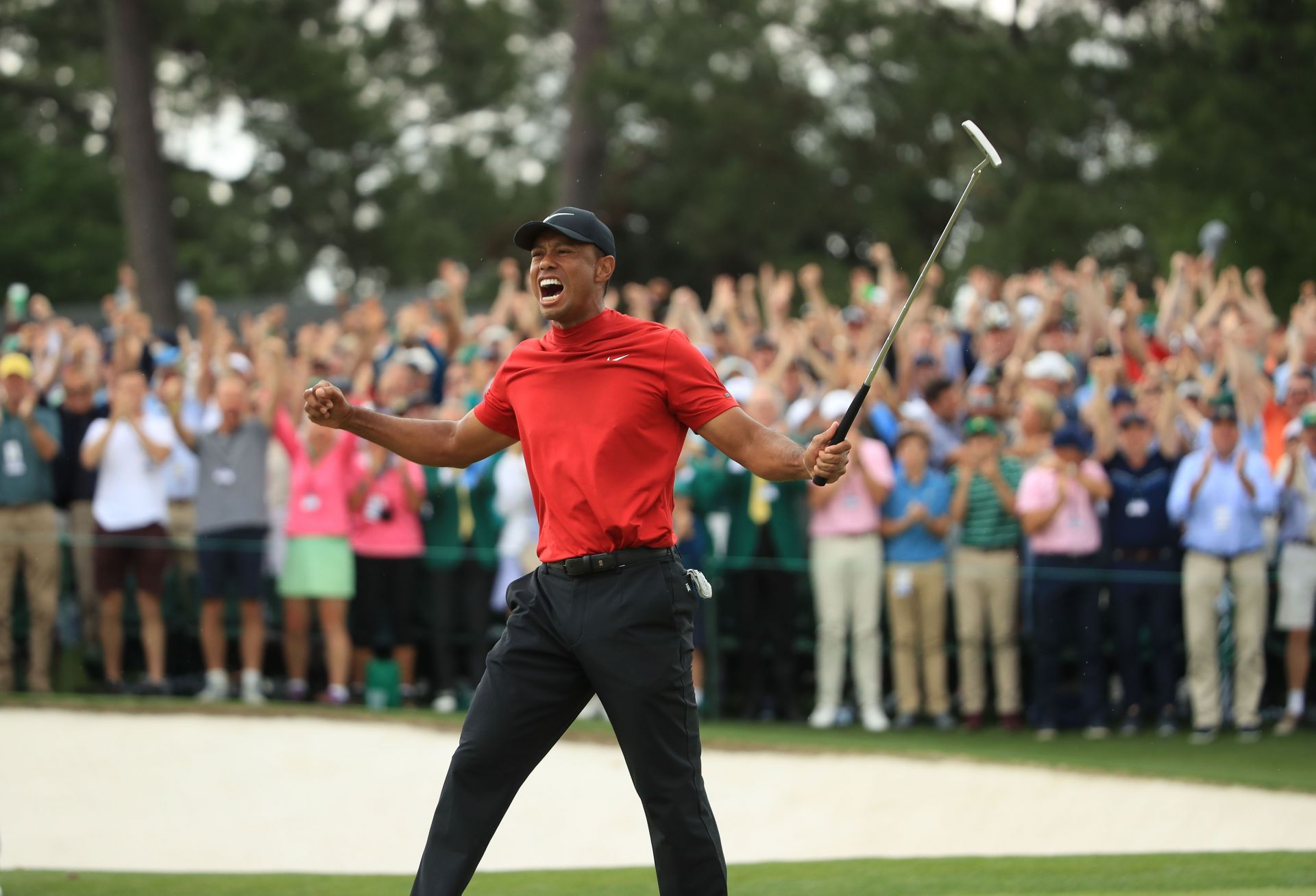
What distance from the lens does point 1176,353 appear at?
44.4ft

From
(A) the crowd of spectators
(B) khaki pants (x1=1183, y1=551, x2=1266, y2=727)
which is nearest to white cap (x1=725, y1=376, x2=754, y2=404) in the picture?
(A) the crowd of spectators

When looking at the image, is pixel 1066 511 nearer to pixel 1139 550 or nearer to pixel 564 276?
pixel 1139 550

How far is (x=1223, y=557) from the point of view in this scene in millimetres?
11711

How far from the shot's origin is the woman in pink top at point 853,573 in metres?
12.2

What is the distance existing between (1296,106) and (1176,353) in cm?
857

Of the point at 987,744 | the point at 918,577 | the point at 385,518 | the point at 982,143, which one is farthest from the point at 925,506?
the point at 982,143

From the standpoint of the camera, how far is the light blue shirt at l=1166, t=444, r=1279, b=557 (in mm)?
11617

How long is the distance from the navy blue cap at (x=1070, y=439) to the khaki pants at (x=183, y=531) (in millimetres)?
6290

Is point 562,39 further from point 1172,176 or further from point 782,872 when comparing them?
point 782,872

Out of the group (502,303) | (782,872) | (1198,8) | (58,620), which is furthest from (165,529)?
(1198,8)

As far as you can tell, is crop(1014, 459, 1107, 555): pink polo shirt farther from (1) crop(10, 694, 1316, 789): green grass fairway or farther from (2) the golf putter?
(2) the golf putter

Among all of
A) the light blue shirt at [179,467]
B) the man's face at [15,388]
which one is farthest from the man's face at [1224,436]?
the man's face at [15,388]

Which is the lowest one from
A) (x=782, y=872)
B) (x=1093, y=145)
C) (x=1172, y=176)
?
(x=782, y=872)

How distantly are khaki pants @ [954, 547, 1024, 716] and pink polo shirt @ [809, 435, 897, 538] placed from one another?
0.67 m
